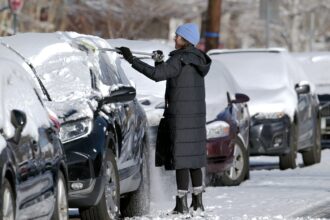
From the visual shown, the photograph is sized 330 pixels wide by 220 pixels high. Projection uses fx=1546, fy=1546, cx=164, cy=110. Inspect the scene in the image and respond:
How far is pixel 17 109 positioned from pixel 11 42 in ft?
13.1

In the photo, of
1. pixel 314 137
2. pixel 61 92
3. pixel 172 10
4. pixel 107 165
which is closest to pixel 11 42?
pixel 61 92

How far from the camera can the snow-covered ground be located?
13.8m

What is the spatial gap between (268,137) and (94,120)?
8419 mm

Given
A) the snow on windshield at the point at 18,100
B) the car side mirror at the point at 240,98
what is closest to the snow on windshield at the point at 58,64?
the snow on windshield at the point at 18,100

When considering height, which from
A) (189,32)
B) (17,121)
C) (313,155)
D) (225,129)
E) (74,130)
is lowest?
(313,155)

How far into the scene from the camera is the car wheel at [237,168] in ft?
59.2

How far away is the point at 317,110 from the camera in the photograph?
77.1ft

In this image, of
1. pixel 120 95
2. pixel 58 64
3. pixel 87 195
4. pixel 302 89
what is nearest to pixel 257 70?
pixel 302 89

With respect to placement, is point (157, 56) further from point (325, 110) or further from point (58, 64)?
point (325, 110)

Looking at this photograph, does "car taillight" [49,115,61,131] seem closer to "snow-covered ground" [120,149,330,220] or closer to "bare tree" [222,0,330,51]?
"snow-covered ground" [120,149,330,220]

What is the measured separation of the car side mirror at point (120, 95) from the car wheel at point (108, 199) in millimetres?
482

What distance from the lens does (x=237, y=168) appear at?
1836 centimetres

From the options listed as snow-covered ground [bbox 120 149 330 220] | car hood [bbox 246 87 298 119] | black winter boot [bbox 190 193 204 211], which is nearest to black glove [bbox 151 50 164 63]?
black winter boot [bbox 190 193 204 211]

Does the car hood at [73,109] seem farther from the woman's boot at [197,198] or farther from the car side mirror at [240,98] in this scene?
the car side mirror at [240,98]
